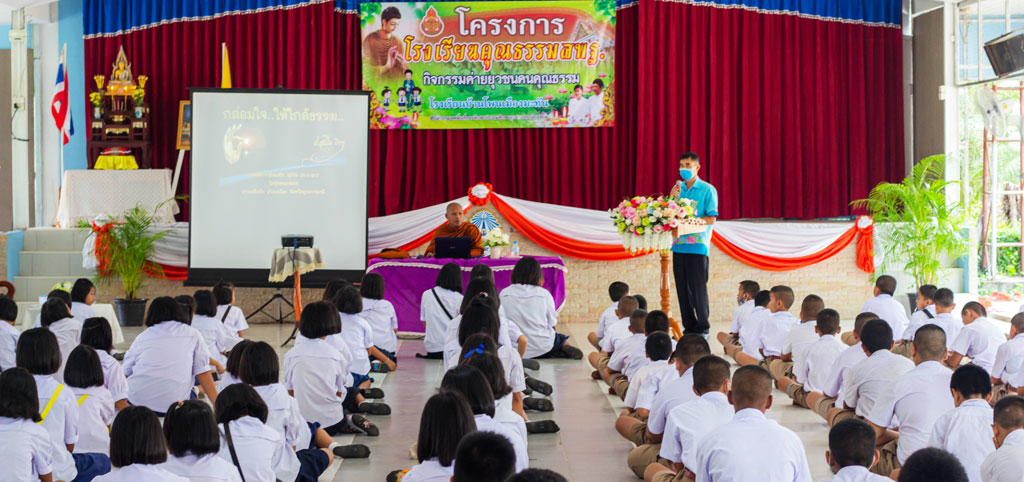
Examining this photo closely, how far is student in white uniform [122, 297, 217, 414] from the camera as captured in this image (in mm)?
5582

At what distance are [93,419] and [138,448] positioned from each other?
1.55 m

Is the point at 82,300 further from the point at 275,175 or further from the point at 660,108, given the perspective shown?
the point at 660,108

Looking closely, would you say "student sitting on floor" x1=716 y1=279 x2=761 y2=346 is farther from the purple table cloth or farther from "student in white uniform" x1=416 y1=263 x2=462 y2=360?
"student in white uniform" x1=416 y1=263 x2=462 y2=360

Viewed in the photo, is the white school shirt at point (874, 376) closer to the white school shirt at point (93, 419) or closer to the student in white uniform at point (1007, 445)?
the student in white uniform at point (1007, 445)

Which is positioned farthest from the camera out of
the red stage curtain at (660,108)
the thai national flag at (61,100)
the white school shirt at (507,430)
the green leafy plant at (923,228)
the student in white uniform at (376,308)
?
the red stage curtain at (660,108)

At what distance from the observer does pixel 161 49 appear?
1234cm

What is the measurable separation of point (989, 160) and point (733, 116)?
286 centimetres

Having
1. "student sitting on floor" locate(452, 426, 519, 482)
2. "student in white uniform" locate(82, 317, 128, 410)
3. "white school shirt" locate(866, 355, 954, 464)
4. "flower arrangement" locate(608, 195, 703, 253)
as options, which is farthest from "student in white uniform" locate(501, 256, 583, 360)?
"student sitting on floor" locate(452, 426, 519, 482)

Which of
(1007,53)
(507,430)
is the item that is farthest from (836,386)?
(1007,53)

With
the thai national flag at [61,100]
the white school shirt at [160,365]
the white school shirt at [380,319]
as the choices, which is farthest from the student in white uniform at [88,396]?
the thai national flag at [61,100]

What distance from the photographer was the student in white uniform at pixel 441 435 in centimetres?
330

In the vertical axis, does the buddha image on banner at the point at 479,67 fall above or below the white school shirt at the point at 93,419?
above

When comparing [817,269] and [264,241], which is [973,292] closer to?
[817,269]

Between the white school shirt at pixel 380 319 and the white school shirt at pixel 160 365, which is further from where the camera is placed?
the white school shirt at pixel 380 319
